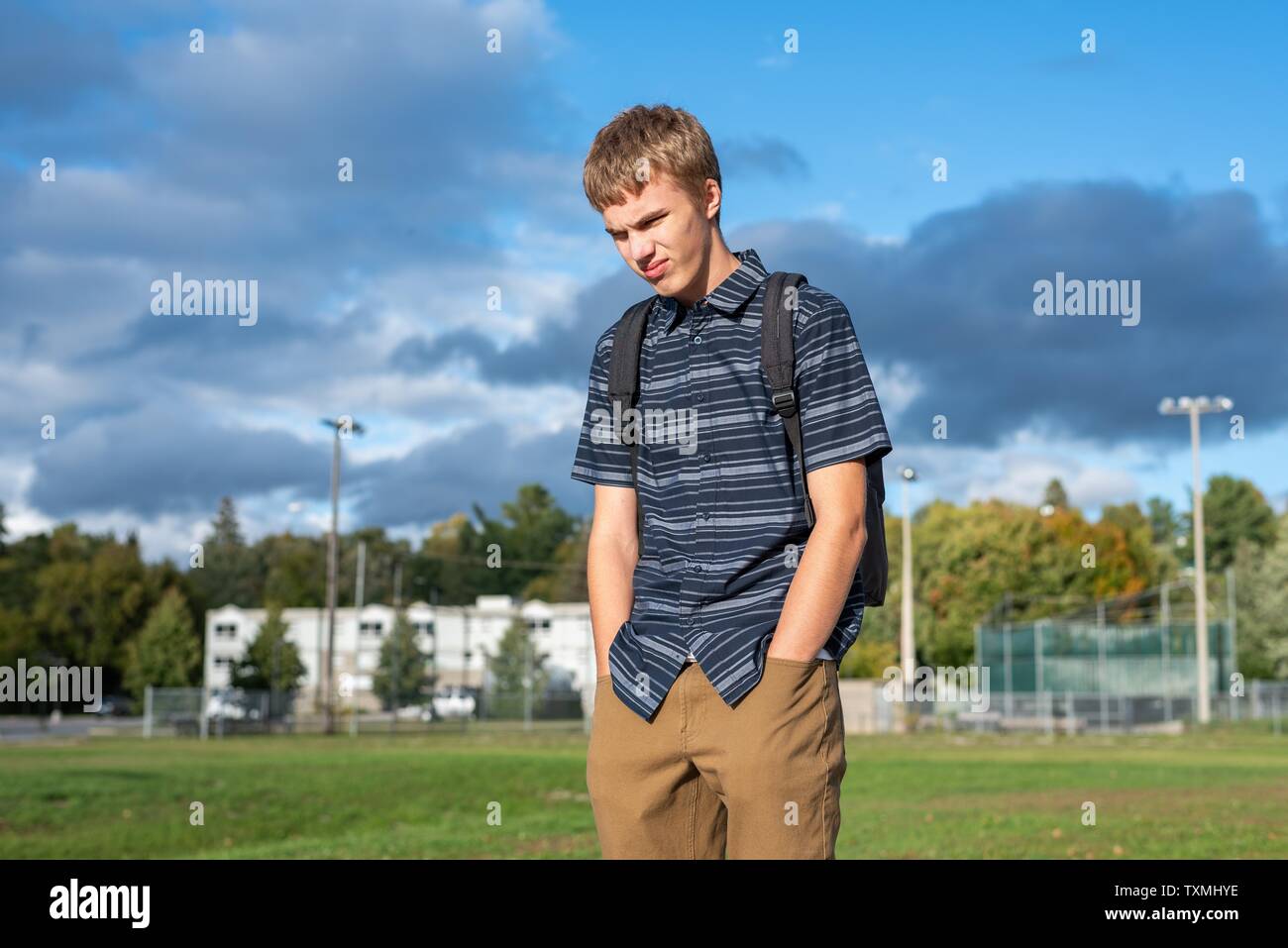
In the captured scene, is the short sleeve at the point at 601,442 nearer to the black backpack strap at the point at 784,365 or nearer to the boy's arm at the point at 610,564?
the boy's arm at the point at 610,564

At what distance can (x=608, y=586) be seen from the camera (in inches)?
99.8

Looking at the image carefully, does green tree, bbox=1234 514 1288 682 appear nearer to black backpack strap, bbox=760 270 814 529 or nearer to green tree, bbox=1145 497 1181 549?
green tree, bbox=1145 497 1181 549

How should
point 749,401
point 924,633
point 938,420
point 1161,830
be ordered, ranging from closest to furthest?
point 749,401, point 1161,830, point 938,420, point 924,633

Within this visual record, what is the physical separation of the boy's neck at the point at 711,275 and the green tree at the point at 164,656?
6561cm

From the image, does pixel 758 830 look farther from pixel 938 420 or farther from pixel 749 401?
pixel 938 420

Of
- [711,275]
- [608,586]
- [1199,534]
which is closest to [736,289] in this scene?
[711,275]

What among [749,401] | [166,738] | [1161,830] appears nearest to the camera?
[749,401]

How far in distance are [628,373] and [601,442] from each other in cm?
16

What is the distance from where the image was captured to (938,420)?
12.4 metres

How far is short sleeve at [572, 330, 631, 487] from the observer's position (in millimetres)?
2668

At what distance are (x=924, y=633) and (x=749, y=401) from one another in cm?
7138

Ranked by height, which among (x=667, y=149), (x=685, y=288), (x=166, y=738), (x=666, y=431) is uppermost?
(x=667, y=149)

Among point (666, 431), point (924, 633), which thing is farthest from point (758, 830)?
point (924, 633)

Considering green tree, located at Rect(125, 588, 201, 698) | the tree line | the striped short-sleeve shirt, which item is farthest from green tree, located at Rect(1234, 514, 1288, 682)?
the striped short-sleeve shirt
